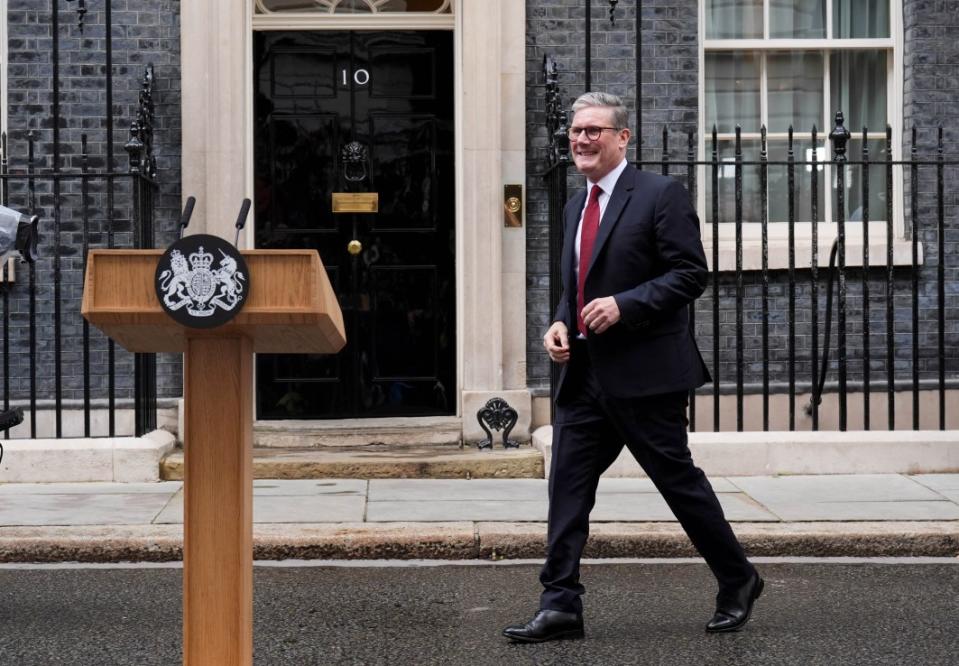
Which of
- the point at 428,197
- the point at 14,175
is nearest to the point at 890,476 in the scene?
the point at 428,197

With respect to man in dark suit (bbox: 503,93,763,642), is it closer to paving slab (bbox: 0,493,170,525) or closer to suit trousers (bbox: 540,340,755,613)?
suit trousers (bbox: 540,340,755,613)

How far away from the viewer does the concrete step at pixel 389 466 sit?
8.73 m

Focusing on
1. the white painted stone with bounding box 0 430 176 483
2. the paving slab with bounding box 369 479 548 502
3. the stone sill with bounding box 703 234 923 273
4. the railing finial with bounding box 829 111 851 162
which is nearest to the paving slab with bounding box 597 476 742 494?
the paving slab with bounding box 369 479 548 502

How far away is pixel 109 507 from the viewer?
7.66 metres

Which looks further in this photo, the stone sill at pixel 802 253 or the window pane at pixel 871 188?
the window pane at pixel 871 188

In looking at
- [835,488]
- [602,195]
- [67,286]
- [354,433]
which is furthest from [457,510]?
[67,286]

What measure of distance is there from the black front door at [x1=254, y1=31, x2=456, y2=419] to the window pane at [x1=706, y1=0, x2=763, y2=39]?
72.1 inches

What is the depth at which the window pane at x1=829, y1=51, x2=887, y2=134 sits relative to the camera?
33.1ft

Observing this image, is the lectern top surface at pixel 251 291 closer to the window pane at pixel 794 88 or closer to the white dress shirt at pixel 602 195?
the white dress shirt at pixel 602 195

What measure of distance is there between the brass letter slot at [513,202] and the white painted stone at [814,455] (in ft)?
5.85

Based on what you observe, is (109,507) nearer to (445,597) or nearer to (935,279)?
(445,597)

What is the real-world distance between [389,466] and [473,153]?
2184 mm

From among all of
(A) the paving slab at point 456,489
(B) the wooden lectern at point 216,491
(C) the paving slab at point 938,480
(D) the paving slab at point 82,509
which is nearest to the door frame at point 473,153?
(A) the paving slab at point 456,489

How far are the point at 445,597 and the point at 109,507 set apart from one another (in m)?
2.59
